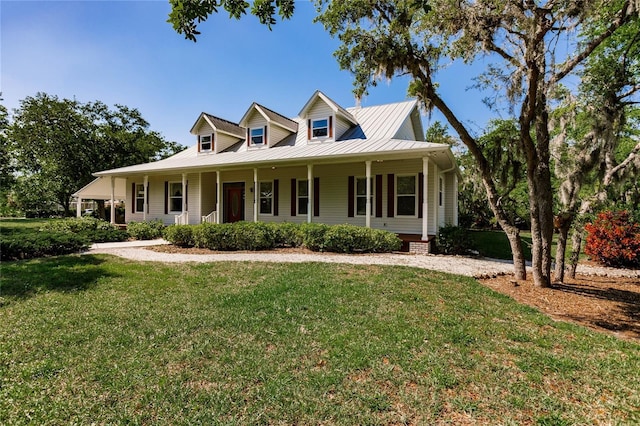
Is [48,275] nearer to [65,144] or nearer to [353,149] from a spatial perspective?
[353,149]

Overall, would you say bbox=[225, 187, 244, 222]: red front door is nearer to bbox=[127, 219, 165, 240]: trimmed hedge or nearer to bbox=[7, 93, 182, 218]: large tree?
bbox=[127, 219, 165, 240]: trimmed hedge

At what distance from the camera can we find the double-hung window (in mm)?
18797

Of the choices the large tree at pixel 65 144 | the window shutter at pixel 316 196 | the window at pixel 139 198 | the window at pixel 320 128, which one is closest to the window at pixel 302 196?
the window shutter at pixel 316 196

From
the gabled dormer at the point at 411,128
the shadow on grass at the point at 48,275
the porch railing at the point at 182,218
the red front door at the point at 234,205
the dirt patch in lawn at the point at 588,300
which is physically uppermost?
the gabled dormer at the point at 411,128

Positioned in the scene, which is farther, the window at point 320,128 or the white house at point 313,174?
the window at point 320,128

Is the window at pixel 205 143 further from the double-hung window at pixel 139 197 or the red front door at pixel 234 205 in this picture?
the double-hung window at pixel 139 197

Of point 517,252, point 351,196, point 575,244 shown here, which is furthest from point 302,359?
point 351,196

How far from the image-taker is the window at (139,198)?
18.8 metres


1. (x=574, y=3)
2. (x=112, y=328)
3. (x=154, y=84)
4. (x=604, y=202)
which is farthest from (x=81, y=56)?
(x=604, y=202)

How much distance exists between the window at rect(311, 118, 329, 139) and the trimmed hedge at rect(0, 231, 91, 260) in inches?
391

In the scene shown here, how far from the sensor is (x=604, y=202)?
280 inches

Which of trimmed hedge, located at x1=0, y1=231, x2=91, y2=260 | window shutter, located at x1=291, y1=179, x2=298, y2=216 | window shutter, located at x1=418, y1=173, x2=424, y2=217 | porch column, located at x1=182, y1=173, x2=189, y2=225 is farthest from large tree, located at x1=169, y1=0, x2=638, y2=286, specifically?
porch column, located at x1=182, y1=173, x2=189, y2=225

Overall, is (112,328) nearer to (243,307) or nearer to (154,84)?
(243,307)

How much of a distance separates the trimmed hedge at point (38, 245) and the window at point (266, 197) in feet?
23.5
